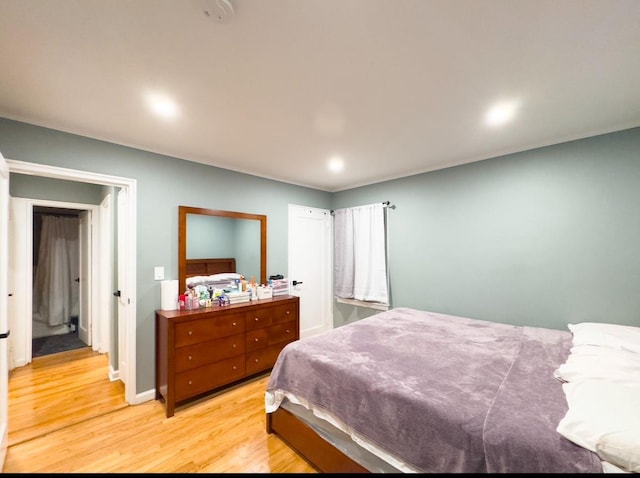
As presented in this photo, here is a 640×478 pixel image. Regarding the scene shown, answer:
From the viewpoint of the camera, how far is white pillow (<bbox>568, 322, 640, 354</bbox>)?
5.24 feet

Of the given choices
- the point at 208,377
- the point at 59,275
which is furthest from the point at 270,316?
the point at 59,275

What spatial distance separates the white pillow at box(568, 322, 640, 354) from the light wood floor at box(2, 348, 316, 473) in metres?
2.06

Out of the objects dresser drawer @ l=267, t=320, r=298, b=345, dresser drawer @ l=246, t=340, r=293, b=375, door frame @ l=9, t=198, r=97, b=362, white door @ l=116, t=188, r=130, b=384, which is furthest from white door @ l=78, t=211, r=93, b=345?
dresser drawer @ l=267, t=320, r=298, b=345

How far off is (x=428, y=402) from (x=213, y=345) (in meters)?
1.97

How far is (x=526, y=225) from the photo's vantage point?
2.55 metres

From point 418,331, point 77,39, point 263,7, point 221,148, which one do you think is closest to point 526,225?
point 418,331

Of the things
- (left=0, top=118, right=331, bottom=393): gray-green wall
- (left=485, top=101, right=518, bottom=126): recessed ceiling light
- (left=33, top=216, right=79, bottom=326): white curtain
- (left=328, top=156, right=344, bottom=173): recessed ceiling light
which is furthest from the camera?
(left=33, top=216, right=79, bottom=326): white curtain

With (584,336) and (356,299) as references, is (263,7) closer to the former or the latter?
(584,336)

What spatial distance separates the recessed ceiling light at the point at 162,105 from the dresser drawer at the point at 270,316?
76.5 inches

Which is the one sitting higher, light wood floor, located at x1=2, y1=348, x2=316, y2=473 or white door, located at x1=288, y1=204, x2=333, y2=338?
white door, located at x1=288, y1=204, x2=333, y2=338

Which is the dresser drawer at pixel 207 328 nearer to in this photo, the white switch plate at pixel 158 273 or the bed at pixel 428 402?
the white switch plate at pixel 158 273

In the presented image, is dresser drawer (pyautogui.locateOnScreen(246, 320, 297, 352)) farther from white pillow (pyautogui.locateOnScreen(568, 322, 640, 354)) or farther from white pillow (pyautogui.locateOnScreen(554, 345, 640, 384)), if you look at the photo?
white pillow (pyautogui.locateOnScreen(568, 322, 640, 354))

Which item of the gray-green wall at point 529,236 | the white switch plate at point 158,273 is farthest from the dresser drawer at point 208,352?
the gray-green wall at point 529,236

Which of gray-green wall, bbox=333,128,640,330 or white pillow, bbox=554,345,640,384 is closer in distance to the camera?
white pillow, bbox=554,345,640,384
